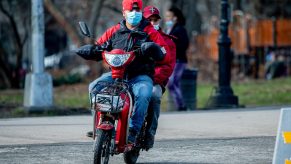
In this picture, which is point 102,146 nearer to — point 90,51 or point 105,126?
point 105,126

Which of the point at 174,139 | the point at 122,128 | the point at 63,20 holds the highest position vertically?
the point at 122,128

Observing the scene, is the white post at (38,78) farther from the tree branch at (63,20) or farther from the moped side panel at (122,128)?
the tree branch at (63,20)

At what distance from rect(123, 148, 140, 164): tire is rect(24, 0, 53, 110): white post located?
6856mm

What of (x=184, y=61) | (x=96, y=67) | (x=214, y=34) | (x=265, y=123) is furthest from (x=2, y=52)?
(x=265, y=123)

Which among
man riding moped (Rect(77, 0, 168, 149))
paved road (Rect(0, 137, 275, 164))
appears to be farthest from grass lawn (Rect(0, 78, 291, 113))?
man riding moped (Rect(77, 0, 168, 149))

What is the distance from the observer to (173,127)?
46.8ft

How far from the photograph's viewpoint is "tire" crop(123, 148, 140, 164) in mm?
10250

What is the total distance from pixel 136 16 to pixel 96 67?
23.2 m

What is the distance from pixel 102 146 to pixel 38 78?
7868mm

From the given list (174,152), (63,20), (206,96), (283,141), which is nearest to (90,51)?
(174,152)

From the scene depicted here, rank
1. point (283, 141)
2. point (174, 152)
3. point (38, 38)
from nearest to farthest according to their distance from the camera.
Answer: point (283, 141)
point (174, 152)
point (38, 38)

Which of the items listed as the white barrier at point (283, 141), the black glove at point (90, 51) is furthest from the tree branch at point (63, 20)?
the white barrier at point (283, 141)

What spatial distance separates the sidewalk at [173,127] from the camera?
13031 millimetres

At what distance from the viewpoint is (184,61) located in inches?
723
